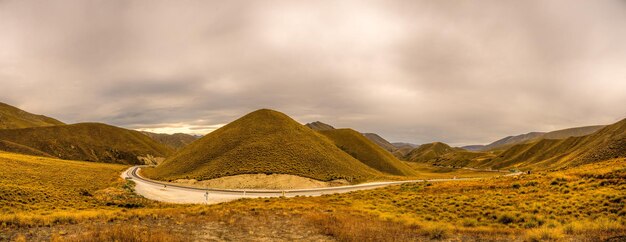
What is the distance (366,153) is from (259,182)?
67119 millimetres

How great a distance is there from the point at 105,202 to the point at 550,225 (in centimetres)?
3979

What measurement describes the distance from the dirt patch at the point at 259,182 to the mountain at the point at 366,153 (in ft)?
167

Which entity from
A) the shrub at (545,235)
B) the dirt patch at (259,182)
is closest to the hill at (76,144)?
the dirt patch at (259,182)

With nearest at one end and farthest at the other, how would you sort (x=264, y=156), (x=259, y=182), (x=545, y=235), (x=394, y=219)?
(x=545, y=235)
(x=394, y=219)
(x=259, y=182)
(x=264, y=156)

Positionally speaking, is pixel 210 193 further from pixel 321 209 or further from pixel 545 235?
pixel 545 235

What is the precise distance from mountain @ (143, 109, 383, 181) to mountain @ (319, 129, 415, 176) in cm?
2238

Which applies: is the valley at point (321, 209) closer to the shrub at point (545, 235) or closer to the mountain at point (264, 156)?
the shrub at point (545, 235)

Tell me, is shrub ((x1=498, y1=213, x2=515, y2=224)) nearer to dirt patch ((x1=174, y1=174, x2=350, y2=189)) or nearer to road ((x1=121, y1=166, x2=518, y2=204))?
road ((x1=121, y1=166, x2=518, y2=204))

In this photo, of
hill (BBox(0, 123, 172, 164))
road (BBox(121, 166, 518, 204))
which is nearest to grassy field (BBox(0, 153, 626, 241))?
road (BBox(121, 166, 518, 204))

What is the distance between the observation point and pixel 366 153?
12219 cm

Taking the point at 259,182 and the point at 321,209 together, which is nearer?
the point at 321,209

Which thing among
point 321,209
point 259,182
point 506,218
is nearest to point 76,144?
point 259,182

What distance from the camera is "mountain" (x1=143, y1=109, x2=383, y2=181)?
70.7m

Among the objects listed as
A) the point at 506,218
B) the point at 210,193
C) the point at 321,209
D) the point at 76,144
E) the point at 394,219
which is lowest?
the point at 210,193
